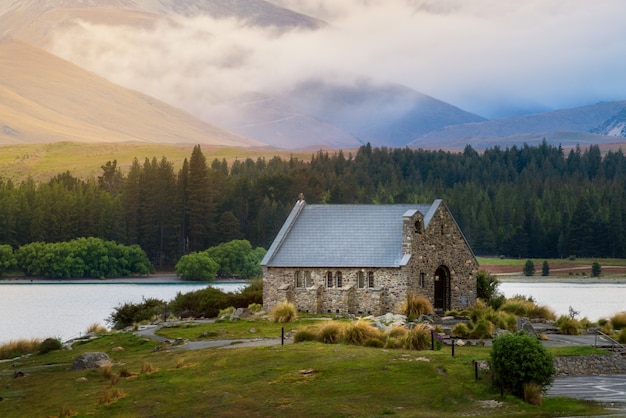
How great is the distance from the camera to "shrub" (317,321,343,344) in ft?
143

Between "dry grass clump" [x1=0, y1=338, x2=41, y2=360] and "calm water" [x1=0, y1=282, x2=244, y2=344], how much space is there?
1009 cm

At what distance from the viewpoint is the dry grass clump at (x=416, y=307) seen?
2179 inches

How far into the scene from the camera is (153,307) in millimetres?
68875

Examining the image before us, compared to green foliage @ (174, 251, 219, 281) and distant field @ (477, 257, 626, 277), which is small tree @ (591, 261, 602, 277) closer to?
distant field @ (477, 257, 626, 277)

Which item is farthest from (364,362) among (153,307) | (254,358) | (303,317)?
(153,307)

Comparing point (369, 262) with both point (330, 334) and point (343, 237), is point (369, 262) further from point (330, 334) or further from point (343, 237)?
point (330, 334)

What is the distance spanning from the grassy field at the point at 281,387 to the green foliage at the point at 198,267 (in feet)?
330

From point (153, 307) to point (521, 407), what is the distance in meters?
39.5

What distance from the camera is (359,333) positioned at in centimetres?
4303

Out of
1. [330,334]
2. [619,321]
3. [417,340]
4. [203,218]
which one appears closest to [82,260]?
[203,218]

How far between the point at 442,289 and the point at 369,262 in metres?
5.64

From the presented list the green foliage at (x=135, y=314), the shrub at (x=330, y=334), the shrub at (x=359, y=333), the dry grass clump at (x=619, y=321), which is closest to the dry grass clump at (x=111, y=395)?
the shrub at (x=330, y=334)

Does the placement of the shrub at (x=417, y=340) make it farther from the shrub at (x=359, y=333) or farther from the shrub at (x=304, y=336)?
the shrub at (x=304, y=336)

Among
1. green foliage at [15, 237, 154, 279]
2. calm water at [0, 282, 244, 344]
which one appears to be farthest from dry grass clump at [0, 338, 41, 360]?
green foliage at [15, 237, 154, 279]
